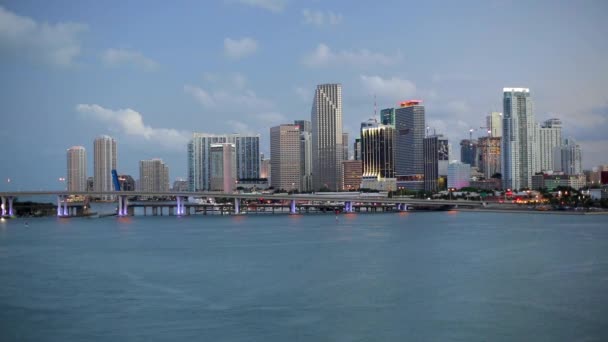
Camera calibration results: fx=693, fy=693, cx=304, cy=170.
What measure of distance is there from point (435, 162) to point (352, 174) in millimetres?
24061

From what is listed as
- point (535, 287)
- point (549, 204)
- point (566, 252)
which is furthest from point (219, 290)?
point (549, 204)

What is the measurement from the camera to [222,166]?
18712 centimetres

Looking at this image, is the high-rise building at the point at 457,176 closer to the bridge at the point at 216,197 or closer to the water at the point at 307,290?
the bridge at the point at 216,197

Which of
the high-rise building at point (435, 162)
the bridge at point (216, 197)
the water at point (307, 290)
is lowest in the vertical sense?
the water at point (307, 290)

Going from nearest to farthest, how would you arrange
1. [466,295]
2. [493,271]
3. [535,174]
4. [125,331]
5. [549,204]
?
A: [125,331] → [466,295] → [493,271] → [549,204] → [535,174]

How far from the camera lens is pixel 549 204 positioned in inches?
3861

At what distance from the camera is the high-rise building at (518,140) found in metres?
158

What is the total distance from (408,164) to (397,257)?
144063mm

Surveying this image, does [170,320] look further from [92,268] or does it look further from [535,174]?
[535,174]

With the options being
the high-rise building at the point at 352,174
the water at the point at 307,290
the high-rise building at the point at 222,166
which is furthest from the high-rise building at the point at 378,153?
the water at the point at 307,290

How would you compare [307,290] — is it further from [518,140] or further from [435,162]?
[435,162]

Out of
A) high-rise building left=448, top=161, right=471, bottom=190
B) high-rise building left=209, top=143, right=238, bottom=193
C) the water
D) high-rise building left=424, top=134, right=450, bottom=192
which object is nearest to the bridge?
the water

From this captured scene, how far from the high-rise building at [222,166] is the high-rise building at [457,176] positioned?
5780cm

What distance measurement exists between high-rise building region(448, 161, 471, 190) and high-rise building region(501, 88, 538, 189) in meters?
9.35
